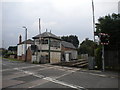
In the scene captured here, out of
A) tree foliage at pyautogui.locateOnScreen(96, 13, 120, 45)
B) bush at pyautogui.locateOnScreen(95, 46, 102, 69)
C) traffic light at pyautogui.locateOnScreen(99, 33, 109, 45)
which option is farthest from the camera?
bush at pyautogui.locateOnScreen(95, 46, 102, 69)

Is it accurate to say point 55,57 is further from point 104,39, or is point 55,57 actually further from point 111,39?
point 104,39

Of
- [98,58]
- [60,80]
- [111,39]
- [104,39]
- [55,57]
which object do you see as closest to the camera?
[60,80]

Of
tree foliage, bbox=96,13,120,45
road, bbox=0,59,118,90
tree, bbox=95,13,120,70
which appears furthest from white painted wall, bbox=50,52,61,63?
road, bbox=0,59,118,90

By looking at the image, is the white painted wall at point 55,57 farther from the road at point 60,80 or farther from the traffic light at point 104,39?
the road at point 60,80

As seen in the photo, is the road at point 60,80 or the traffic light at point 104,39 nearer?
the road at point 60,80

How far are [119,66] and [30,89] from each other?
12655 millimetres

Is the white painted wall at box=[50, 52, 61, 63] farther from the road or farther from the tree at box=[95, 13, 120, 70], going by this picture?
the road

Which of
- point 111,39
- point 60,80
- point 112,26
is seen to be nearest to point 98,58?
point 111,39

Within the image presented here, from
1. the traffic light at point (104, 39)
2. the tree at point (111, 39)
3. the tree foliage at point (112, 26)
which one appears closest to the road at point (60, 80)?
the tree at point (111, 39)

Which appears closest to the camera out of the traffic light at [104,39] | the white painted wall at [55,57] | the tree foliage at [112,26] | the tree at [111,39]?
the traffic light at [104,39]

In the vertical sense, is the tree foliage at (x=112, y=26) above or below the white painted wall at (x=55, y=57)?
above

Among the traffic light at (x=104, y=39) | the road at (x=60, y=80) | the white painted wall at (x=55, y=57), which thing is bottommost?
the road at (x=60, y=80)

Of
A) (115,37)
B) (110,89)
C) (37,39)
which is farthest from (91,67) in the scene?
(37,39)

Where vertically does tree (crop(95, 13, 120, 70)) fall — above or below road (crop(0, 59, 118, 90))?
above
